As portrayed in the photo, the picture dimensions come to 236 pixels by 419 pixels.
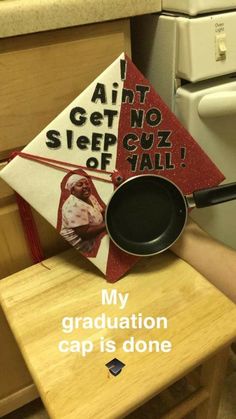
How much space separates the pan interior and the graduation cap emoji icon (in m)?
0.16

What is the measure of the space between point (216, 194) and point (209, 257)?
0.12m

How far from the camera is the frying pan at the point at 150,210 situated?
56cm

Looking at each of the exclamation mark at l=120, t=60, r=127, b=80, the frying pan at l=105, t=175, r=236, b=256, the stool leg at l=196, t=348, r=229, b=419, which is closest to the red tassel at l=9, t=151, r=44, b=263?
the frying pan at l=105, t=175, r=236, b=256

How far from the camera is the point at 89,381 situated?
0.47m

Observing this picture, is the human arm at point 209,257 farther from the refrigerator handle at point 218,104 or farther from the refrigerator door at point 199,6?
the refrigerator door at point 199,6

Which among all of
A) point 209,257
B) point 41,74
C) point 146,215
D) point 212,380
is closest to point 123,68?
point 41,74

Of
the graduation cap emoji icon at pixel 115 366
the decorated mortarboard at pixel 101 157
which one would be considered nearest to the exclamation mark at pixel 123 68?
the decorated mortarboard at pixel 101 157

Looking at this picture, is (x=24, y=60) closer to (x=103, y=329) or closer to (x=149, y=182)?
(x=149, y=182)

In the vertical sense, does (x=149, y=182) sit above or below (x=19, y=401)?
above

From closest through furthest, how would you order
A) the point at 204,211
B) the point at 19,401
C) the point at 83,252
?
the point at 83,252 < the point at 204,211 < the point at 19,401

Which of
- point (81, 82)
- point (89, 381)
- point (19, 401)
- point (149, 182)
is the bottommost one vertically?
point (19, 401)

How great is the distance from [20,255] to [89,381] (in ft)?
0.87

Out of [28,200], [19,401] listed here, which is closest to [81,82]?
[28,200]

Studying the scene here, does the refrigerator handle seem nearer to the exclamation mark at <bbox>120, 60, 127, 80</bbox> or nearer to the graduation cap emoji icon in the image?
the exclamation mark at <bbox>120, 60, 127, 80</bbox>
